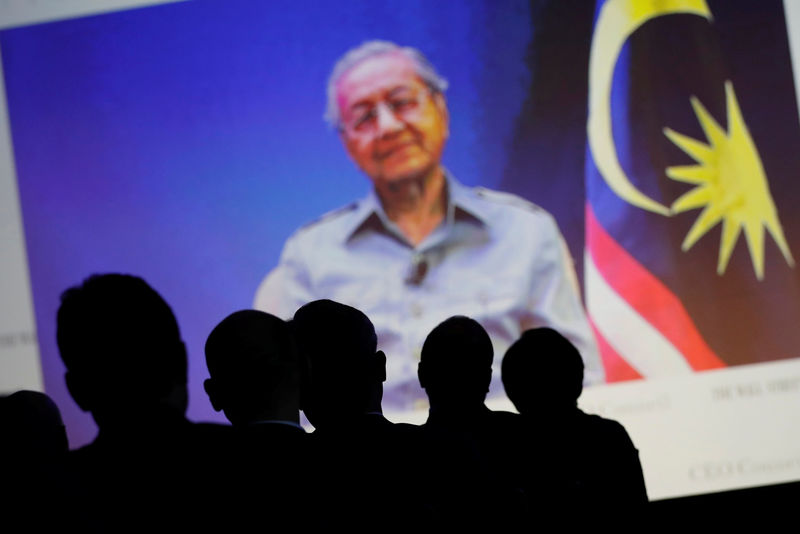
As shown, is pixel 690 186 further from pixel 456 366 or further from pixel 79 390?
pixel 79 390

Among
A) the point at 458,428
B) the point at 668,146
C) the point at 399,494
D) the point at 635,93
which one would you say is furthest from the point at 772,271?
the point at 399,494

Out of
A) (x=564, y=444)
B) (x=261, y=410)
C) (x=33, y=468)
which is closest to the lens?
(x=33, y=468)

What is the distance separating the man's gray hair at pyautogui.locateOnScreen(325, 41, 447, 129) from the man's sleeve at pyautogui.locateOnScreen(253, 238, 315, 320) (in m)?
0.59

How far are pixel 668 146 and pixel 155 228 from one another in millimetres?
2149

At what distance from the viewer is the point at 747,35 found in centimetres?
408

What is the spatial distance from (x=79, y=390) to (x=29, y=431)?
3.6 inches

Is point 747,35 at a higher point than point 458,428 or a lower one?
higher

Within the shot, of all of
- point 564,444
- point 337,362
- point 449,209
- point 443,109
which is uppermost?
point 443,109

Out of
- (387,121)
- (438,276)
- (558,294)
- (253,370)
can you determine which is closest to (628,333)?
(558,294)

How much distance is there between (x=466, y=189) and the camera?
13.4ft

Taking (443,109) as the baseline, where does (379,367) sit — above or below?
below

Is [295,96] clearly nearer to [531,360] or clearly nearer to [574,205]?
[574,205]

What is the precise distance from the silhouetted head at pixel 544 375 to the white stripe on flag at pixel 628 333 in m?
1.85

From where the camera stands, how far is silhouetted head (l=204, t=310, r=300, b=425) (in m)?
1.58
